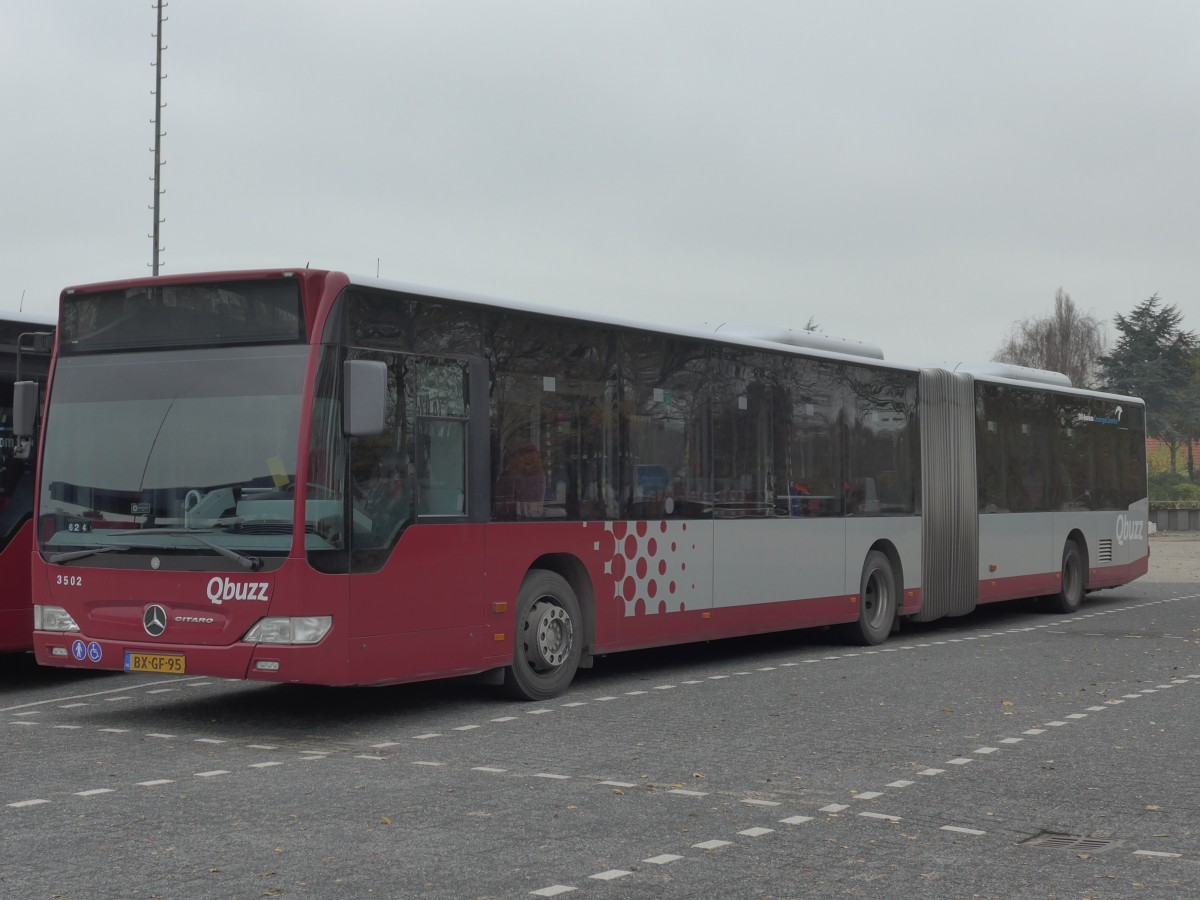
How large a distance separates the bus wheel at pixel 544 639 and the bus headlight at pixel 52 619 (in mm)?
3145

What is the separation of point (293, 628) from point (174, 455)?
4.76 ft

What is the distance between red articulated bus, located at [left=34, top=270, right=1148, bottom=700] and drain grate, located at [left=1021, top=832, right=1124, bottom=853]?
4803mm

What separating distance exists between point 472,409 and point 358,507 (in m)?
Result: 1.51

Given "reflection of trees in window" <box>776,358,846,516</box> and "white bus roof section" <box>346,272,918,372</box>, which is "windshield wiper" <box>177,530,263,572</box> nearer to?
"white bus roof section" <box>346,272,918,372</box>

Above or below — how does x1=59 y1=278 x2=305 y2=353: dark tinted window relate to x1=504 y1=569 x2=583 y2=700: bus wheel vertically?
above

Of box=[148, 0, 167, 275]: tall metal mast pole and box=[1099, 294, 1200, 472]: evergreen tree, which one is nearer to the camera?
box=[148, 0, 167, 275]: tall metal mast pole

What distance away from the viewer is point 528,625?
1245 cm

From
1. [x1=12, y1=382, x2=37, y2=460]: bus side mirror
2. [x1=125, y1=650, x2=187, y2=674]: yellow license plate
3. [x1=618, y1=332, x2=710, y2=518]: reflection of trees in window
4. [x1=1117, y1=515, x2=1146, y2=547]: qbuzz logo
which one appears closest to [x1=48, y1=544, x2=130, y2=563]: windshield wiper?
[x1=125, y1=650, x2=187, y2=674]: yellow license plate

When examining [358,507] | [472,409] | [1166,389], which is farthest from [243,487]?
[1166,389]

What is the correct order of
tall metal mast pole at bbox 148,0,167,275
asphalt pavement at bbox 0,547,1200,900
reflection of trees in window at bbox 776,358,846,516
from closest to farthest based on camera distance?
asphalt pavement at bbox 0,547,1200,900 → reflection of trees in window at bbox 776,358,846,516 → tall metal mast pole at bbox 148,0,167,275

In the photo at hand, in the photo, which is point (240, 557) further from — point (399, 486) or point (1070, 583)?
point (1070, 583)

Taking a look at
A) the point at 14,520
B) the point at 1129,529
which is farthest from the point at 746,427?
the point at 1129,529

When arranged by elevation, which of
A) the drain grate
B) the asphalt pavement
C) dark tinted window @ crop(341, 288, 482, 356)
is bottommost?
the drain grate

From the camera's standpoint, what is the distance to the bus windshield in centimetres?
1056
